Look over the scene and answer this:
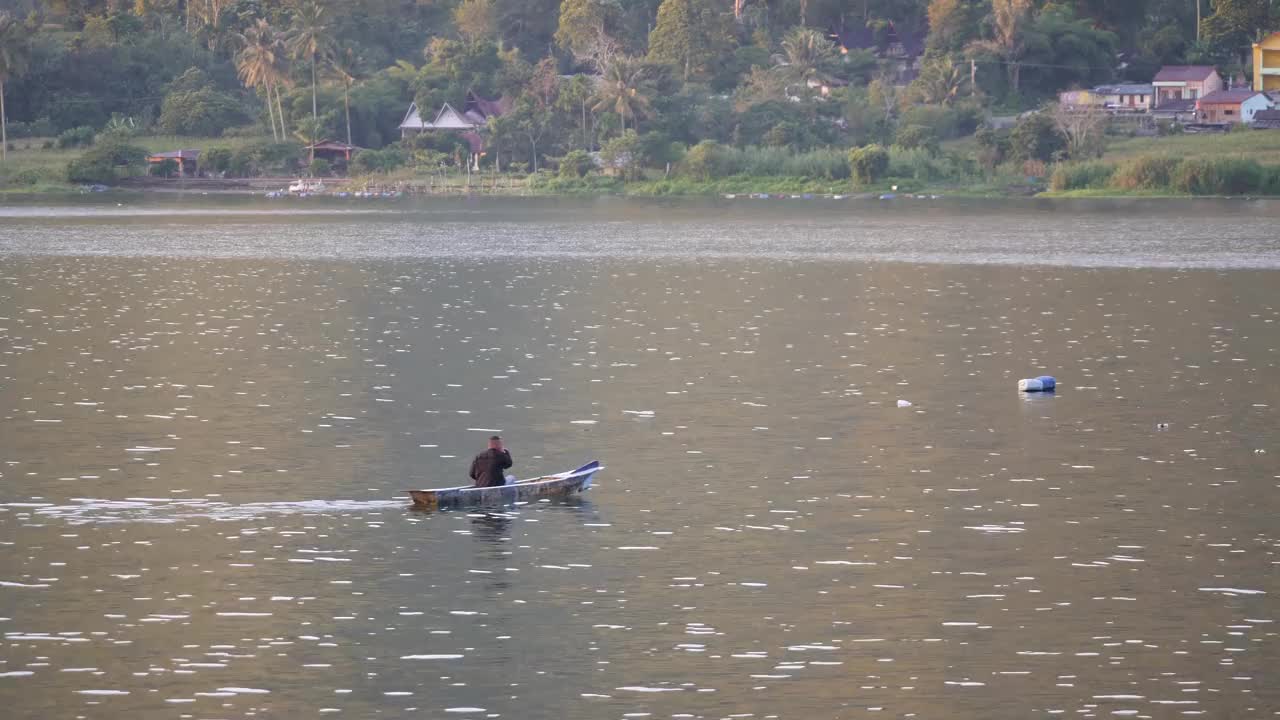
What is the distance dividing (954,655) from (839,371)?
93.4 feet

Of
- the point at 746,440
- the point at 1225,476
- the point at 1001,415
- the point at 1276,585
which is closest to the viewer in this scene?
the point at 1276,585

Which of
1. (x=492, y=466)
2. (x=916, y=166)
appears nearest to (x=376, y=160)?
(x=916, y=166)

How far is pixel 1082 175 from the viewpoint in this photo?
170 meters

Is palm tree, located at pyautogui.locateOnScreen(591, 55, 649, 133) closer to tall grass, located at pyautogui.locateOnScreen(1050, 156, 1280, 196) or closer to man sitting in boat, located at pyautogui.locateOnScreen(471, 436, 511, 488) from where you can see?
tall grass, located at pyautogui.locateOnScreen(1050, 156, 1280, 196)

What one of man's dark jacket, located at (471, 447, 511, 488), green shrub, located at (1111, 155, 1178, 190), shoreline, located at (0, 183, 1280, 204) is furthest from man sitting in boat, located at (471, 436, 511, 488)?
shoreline, located at (0, 183, 1280, 204)

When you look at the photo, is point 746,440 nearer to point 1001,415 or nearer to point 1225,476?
point 1001,415

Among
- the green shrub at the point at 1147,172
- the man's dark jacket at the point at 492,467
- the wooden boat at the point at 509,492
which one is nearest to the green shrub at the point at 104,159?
the green shrub at the point at 1147,172

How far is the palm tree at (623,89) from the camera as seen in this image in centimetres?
18575

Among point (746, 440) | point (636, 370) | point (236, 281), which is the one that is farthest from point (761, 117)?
point (746, 440)

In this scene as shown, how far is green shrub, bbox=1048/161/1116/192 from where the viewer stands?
169000 millimetres

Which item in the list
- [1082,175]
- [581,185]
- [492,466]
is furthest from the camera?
[581,185]

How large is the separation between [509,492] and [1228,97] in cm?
17298

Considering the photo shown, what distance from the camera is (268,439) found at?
132 feet

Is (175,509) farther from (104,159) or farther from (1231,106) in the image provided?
(1231,106)
